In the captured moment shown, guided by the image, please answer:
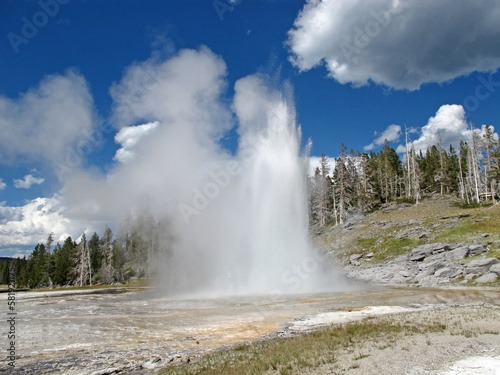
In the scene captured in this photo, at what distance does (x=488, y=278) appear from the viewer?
79.6 ft

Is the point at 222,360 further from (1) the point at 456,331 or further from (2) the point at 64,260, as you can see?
(2) the point at 64,260

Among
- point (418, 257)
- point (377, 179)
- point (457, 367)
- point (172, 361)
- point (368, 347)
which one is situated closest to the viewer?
point (457, 367)

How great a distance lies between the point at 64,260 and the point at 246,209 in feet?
178

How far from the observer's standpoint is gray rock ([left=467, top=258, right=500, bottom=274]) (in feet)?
85.7

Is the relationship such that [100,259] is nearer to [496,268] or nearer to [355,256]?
[355,256]

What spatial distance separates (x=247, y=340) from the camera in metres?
12.0

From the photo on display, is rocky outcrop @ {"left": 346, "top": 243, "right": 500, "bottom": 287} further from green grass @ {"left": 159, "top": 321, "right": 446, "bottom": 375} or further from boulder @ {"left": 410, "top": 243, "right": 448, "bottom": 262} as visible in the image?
green grass @ {"left": 159, "top": 321, "right": 446, "bottom": 375}

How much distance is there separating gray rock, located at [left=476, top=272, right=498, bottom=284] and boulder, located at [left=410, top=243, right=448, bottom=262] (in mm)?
9250

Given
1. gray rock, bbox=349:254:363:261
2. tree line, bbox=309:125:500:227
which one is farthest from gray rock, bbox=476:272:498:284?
tree line, bbox=309:125:500:227

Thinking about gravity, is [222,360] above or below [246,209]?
below

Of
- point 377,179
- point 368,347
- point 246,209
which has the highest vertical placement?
point 377,179

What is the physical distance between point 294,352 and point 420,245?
34974 mm

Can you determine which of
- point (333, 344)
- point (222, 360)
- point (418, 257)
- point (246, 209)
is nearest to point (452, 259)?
point (418, 257)

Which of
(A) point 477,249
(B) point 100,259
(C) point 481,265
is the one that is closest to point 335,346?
(C) point 481,265
